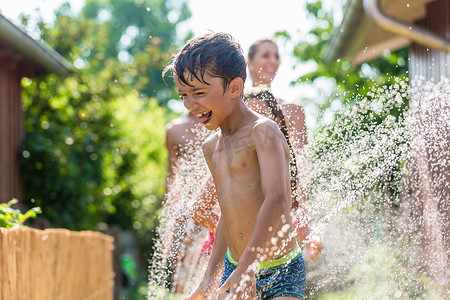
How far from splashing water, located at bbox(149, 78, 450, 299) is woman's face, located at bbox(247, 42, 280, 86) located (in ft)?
1.43

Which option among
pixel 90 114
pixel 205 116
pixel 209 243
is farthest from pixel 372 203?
pixel 90 114

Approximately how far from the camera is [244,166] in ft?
7.94

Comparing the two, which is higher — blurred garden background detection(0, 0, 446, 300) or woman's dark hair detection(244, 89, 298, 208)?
woman's dark hair detection(244, 89, 298, 208)

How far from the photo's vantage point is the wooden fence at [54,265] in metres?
2.89

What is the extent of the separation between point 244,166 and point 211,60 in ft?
1.23

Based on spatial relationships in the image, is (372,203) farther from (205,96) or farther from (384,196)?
(205,96)

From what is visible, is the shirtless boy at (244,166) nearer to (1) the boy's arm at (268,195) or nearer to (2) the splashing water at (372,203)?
(1) the boy's arm at (268,195)

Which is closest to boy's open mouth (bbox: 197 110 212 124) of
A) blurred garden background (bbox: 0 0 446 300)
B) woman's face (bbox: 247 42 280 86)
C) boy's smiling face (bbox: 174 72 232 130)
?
boy's smiling face (bbox: 174 72 232 130)

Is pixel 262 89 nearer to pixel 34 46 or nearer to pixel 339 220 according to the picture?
pixel 339 220

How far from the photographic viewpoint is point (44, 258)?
139 inches

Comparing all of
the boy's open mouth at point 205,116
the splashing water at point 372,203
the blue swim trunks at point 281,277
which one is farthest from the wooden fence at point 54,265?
the blue swim trunks at point 281,277

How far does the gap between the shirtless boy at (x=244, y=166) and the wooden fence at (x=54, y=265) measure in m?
0.95

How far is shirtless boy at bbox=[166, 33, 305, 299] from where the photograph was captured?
227 centimetres

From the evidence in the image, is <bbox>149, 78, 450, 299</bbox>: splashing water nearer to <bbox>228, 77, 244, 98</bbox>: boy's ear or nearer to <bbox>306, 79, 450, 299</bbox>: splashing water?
<bbox>306, 79, 450, 299</bbox>: splashing water
